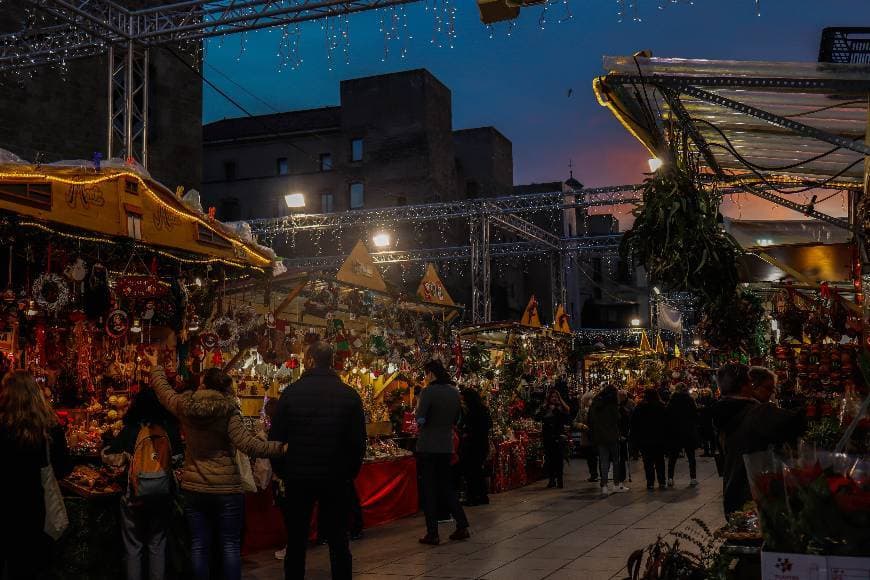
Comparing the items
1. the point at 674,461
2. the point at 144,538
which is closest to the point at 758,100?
the point at 144,538

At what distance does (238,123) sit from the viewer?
4431 cm

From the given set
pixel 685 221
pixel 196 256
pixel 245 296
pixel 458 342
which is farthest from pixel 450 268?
pixel 685 221

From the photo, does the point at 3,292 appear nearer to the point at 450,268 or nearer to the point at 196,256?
the point at 196,256

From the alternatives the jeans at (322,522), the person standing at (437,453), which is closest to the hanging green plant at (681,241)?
the jeans at (322,522)

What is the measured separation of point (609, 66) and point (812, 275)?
520cm

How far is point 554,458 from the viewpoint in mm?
13992

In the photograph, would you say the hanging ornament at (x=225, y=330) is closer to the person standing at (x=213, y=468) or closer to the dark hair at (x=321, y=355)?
the person standing at (x=213, y=468)

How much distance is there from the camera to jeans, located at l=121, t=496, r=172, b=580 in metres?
6.30

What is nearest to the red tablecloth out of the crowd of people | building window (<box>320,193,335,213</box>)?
the crowd of people

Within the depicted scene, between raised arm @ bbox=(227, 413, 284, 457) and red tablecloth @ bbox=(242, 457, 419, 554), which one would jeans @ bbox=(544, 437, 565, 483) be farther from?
raised arm @ bbox=(227, 413, 284, 457)

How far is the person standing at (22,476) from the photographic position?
546 cm

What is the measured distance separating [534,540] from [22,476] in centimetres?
499

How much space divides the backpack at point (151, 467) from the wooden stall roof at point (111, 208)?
179 cm

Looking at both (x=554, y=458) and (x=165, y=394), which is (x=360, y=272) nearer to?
(x=165, y=394)
